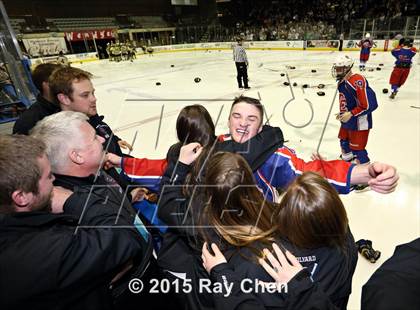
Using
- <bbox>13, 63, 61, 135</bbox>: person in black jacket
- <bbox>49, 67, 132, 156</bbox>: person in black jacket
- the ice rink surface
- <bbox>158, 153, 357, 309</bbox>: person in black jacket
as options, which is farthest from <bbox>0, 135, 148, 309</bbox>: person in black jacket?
the ice rink surface

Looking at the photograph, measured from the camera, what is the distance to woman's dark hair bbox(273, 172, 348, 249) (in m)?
0.92

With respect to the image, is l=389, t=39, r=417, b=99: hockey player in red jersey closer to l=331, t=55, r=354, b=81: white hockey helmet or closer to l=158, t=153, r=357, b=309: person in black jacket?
l=331, t=55, r=354, b=81: white hockey helmet

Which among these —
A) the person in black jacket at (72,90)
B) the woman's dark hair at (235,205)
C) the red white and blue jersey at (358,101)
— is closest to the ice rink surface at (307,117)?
the red white and blue jersey at (358,101)

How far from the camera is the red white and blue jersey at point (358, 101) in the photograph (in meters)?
2.70

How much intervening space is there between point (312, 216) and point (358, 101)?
7.61ft

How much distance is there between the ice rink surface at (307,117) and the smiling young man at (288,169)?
101 centimetres

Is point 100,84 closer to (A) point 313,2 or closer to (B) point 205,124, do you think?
(B) point 205,124

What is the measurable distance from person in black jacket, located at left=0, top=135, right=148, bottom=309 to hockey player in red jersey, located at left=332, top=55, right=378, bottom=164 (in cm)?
265

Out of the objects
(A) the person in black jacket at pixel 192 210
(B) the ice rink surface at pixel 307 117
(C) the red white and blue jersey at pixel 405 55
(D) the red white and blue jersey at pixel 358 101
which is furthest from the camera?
(C) the red white and blue jersey at pixel 405 55

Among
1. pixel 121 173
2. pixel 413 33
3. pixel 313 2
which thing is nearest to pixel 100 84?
pixel 121 173

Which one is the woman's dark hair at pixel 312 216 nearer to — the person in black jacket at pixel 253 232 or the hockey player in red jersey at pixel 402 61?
the person in black jacket at pixel 253 232

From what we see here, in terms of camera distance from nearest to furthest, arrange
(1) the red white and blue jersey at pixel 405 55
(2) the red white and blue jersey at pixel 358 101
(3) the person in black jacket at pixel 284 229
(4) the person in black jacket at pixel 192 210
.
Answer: (3) the person in black jacket at pixel 284 229, (4) the person in black jacket at pixel 192 210, (2) the red white and blue jersey at pixel 358 101, (1) the red white and blue jersey at pixel 405 55

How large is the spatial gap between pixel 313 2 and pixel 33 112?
25.6 metres

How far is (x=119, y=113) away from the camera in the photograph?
647 cm
